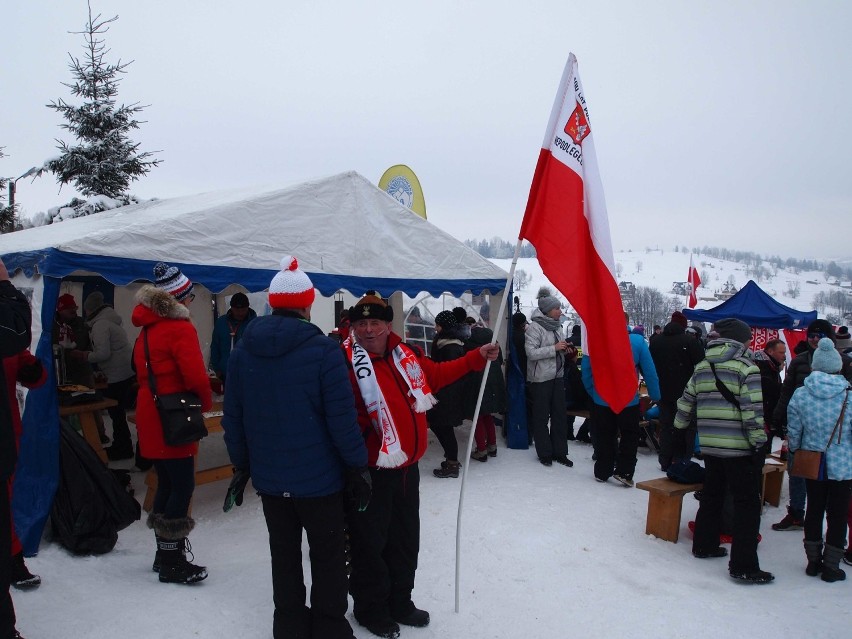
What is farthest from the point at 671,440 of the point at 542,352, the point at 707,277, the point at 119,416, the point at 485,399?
the point at 707,277

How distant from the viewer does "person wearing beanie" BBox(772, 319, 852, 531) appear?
471 centimetres

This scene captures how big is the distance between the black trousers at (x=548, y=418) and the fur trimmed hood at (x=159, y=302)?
4.35 meters

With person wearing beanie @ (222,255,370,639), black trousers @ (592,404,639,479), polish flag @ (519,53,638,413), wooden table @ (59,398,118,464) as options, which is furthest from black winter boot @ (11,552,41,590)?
black trousers @ (592,404,639,479)

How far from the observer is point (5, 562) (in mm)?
2322

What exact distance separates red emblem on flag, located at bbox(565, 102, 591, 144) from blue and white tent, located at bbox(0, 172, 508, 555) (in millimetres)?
2916

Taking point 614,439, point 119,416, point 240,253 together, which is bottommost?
point 119,416

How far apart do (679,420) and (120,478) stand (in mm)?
4571

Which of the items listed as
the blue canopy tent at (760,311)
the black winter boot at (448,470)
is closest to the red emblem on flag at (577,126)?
the black winter boot at (448,470)

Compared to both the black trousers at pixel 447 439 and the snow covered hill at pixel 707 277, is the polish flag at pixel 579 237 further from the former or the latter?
the snow covered hill at pixel 707 277

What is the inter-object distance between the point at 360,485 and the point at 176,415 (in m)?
1.44

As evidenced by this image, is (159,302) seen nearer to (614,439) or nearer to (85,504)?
(85,504)

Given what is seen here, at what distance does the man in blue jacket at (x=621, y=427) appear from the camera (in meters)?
5.77

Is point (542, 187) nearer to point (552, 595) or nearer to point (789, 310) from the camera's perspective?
point (552, 595)

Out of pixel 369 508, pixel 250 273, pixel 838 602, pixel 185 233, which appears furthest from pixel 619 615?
pixel 185 233
